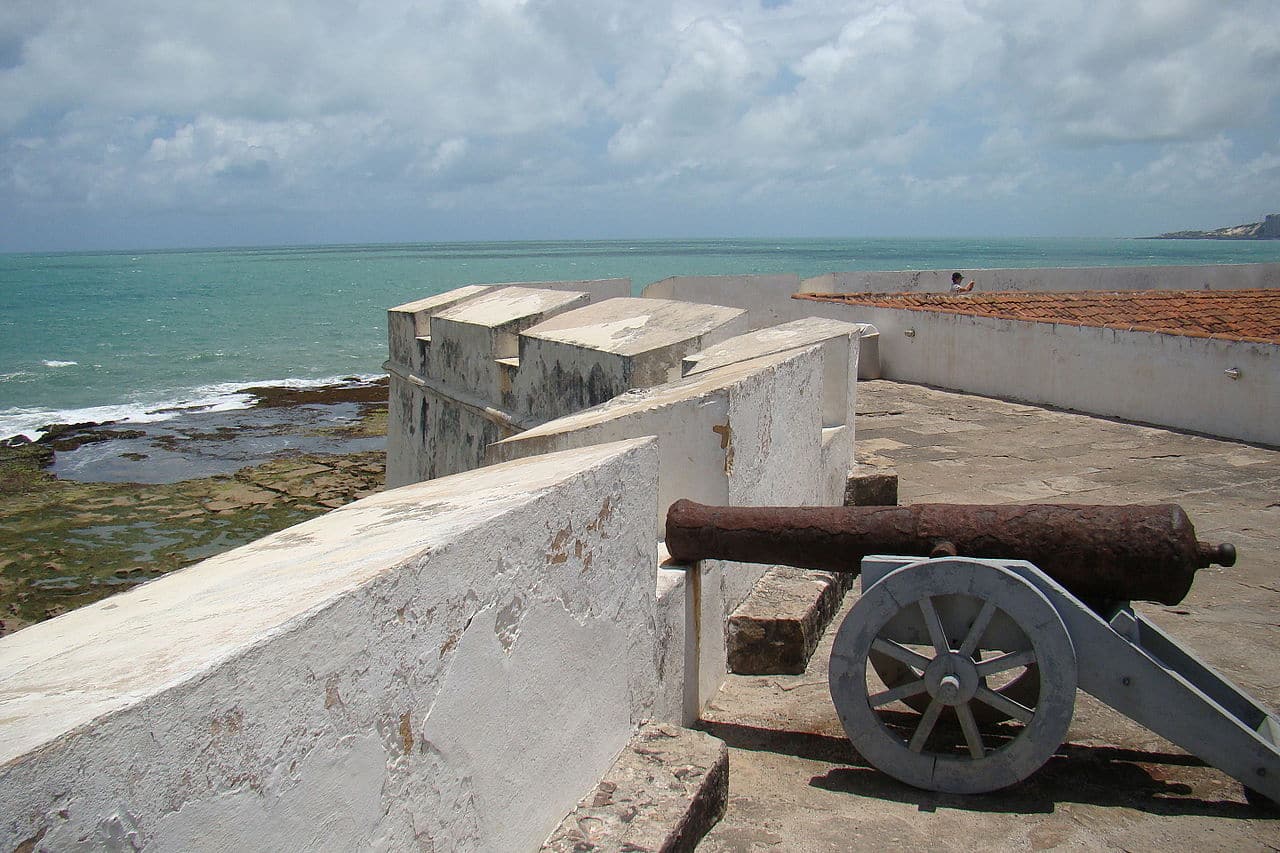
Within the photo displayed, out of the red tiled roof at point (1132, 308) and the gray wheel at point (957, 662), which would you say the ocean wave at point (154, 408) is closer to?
the red tiled roof at point (1132, 308)

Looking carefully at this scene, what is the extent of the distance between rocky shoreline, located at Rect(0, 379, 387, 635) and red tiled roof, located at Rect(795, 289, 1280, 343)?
7.87 m

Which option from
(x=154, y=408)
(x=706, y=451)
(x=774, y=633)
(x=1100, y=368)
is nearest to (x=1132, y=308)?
(x=1100, y=368)

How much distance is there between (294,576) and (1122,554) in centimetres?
194

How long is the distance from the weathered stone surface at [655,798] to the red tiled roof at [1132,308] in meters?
7.69

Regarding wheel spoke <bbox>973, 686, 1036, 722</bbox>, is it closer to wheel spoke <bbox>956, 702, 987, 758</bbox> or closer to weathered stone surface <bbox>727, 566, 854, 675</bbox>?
wheel spoke <bbox>956, 702, 987, 758</bbox>

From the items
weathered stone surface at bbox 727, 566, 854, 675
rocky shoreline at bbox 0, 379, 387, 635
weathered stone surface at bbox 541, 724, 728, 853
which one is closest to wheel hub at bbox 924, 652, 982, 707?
weathered stone surface at bbox 541, 724, 728, 853

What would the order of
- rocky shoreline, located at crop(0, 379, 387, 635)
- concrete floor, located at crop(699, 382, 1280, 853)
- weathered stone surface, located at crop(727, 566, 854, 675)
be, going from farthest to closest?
rocky shoreline, located at crop(0, 379, 387, 635) < weathered stone surface, located at crop(727, 566, 854, 675) < concrete floor, located at crop(699, 382, 1280, 853)

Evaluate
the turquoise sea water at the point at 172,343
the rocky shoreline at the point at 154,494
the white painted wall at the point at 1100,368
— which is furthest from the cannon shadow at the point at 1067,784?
the turquoise sea water at the point at 172,343

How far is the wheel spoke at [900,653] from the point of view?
8.64 ft

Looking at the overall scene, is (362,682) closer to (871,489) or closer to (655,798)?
(655,798)

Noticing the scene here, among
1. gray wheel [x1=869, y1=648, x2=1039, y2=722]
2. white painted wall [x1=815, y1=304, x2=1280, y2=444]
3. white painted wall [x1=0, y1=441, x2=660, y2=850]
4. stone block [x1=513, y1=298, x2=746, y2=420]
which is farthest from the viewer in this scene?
white painted wall [x1=815, y1=304, x2=1280, y2=444]

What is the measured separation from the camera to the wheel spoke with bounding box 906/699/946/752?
8.54 ft

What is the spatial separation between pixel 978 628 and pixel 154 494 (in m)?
14.4

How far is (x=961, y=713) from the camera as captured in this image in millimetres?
2590
